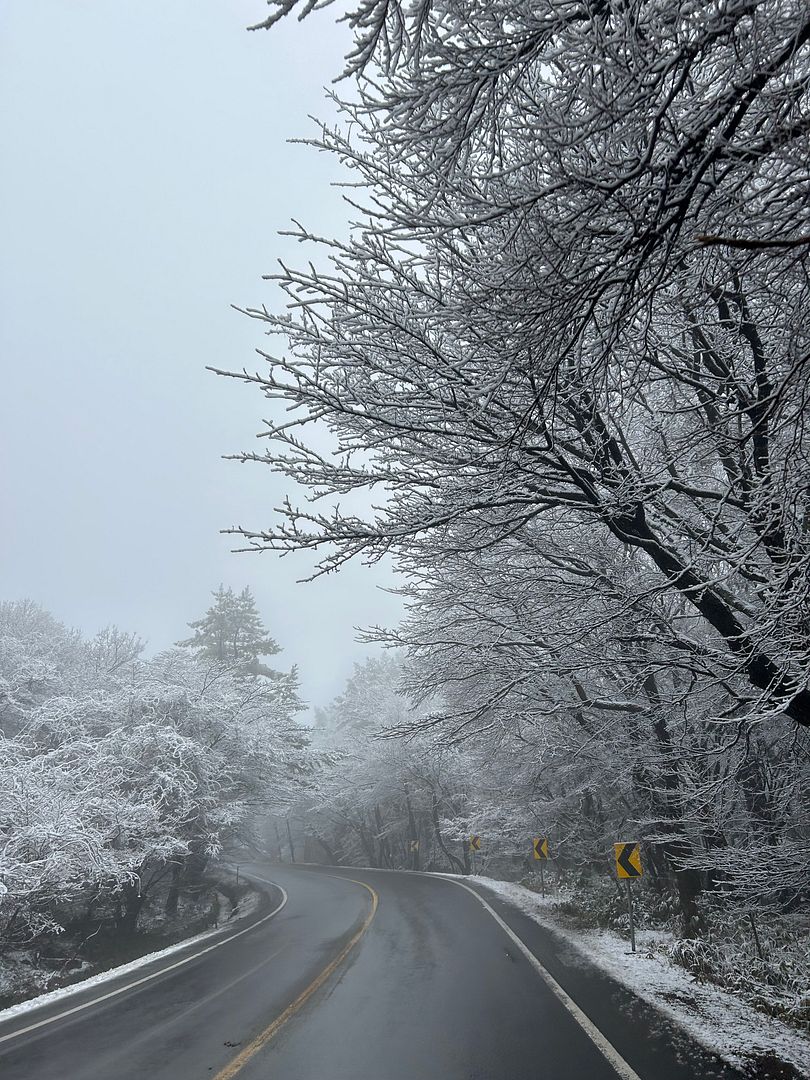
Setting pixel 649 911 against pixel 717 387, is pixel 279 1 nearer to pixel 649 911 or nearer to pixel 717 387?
pixel 717 387

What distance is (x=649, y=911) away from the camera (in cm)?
1350

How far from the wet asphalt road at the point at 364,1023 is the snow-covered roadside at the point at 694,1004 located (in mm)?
323

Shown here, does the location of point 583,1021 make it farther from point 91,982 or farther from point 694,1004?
point 91,982

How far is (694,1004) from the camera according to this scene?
7.13m

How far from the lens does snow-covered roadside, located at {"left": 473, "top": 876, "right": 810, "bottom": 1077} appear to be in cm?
566

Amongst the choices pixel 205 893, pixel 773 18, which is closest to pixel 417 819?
pixel 205 893

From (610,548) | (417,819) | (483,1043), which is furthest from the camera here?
(417,819)

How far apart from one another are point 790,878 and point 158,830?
49.2ft

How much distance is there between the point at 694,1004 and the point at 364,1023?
11.9ft

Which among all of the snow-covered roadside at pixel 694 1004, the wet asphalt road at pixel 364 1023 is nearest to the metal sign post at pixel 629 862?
the snow-covered roadside at pixel 694 1004

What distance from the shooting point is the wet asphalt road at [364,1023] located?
18.6 ft

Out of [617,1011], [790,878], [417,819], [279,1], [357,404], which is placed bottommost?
[417,819]

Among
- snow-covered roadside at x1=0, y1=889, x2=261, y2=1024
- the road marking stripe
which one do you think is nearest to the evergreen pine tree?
snow-covered roadside at x1=0, y1=889, x2=261, y2=1024

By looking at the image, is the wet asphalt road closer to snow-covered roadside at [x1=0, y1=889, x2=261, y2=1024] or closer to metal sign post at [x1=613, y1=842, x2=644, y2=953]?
snow-covered roadside at [x1=0, y1=889, x2=261, y2=1024]
